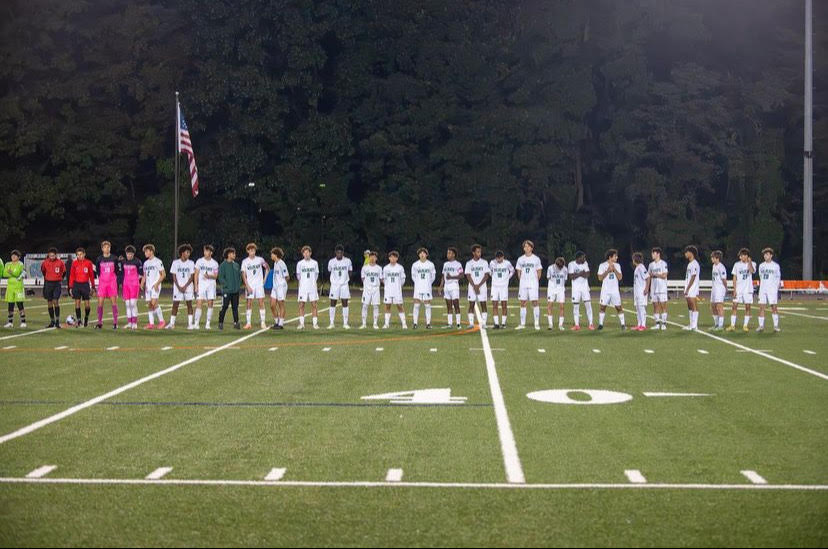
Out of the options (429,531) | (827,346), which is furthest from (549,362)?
(429,531)

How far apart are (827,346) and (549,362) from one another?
668 cm

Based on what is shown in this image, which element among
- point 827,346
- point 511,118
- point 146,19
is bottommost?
point 827,346

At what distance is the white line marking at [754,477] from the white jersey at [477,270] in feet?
59.8

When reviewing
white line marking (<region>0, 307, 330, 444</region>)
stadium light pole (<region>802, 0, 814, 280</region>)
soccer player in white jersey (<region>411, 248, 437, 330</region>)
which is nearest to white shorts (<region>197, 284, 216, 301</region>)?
soccer player in white jersey (<region>411, 248, 437, 330</region>)

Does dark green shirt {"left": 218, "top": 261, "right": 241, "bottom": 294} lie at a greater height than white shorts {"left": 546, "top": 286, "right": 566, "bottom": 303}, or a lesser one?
greater

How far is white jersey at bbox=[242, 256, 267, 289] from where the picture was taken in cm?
2602

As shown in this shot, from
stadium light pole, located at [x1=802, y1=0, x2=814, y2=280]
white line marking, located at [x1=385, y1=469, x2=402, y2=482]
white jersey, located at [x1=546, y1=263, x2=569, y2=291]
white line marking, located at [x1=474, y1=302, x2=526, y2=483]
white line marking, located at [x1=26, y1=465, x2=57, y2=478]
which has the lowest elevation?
white line marking, located at [x1=474, y1=302, x2=526, y2=483]

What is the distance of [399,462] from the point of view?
9.30 metres

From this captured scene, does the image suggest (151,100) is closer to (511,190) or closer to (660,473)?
(511,190)

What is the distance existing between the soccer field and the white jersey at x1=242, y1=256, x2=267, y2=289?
21.8 feet

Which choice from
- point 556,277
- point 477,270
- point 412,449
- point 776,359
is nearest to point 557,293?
point 556,277

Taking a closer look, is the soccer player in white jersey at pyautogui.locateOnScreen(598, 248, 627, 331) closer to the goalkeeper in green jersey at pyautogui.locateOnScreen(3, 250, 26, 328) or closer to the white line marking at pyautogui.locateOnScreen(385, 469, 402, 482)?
the goalkeeper in green jersey at pyautogui.locateOnScreen(3, 250, 26, 328)

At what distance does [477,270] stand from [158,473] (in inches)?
743

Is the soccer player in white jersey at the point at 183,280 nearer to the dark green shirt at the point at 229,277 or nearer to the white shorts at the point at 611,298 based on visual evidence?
the dark green shirt at the point at 229,277
